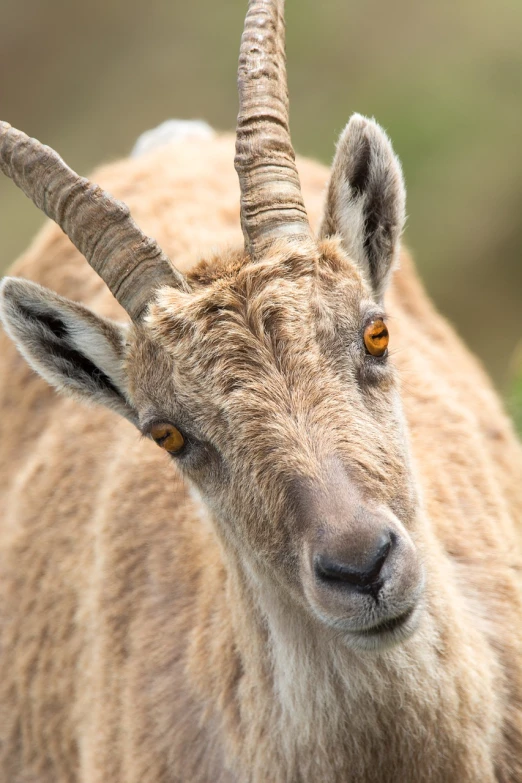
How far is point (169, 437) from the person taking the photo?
4.52 meters

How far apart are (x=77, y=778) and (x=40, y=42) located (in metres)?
17.5

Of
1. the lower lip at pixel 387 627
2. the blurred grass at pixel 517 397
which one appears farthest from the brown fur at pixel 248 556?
the blurred grass at pixel 517 397

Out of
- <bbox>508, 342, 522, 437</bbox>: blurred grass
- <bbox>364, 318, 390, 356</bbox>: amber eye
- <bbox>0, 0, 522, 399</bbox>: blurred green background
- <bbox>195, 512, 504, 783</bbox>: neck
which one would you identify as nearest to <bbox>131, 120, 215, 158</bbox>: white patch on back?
<bbox>508, 342, 522, 437</bbox>: blurred grass

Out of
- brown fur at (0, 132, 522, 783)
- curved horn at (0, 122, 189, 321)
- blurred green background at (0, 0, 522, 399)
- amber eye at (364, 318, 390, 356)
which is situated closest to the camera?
brown fur at (0, 132, 522, 783)

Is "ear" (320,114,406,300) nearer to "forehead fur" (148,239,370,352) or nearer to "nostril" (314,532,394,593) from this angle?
"forehead fur" (148,239,370,352)

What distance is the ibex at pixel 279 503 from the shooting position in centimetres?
413

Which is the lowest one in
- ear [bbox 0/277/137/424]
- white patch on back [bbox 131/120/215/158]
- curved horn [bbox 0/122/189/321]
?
ear [bbox 0/277/137/424]

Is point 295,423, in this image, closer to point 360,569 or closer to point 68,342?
point 360,569

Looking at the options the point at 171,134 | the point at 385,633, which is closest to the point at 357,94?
the point at 171,134

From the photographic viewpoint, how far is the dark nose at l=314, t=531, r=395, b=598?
148 inches

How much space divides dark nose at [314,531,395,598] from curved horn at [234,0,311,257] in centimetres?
149

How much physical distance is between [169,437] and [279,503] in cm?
67

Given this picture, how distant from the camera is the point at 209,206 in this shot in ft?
23.9

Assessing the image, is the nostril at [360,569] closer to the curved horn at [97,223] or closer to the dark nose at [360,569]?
the dark nose at [360,569]
